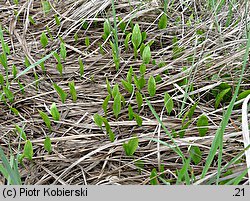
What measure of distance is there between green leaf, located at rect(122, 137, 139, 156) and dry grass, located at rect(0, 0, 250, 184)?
3cm

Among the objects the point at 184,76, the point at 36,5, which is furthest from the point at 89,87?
the point at 36,5

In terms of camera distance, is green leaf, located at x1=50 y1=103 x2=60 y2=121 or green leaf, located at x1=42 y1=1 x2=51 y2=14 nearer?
green leaf, located at x1=50 y1=103 x2=60 y2=121

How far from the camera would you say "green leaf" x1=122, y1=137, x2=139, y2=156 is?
131cm

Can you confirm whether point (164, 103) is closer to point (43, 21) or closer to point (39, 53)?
point (39, 53)

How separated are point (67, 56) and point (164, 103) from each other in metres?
0.59

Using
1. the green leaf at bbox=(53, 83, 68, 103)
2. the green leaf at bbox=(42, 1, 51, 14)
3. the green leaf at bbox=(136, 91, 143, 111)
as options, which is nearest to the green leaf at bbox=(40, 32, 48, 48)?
the green leaf at bbox=(42, 1, 51, 14)

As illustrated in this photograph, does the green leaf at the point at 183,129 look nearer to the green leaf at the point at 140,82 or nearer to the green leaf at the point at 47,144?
the green leaf at the point at 140,82

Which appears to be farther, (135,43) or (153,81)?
(135,43)

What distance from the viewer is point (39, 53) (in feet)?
6.15

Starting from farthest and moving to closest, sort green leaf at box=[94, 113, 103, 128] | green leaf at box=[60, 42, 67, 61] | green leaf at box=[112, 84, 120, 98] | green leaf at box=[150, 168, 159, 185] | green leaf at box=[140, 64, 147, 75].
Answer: green leaf at box=[60, 42, 67, 61] < green leaf at box=[140, 64, 147, 75] < green leaf at box=[112, 84, 120, 98] < green leaf at box=[94, 113, 103, 128] < green leaf at box=[150, 168, 159, 185]

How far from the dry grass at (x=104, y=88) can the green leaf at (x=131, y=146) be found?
0.09 feet

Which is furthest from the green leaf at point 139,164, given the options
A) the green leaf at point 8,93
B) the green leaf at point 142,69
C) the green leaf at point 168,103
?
the green leaf at point 8,93

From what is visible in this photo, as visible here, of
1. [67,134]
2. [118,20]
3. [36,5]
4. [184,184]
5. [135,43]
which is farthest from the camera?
[36,5]

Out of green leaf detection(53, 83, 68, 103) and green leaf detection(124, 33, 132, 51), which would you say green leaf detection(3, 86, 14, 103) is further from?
green leaf detection(124, 33, 132, 51)
